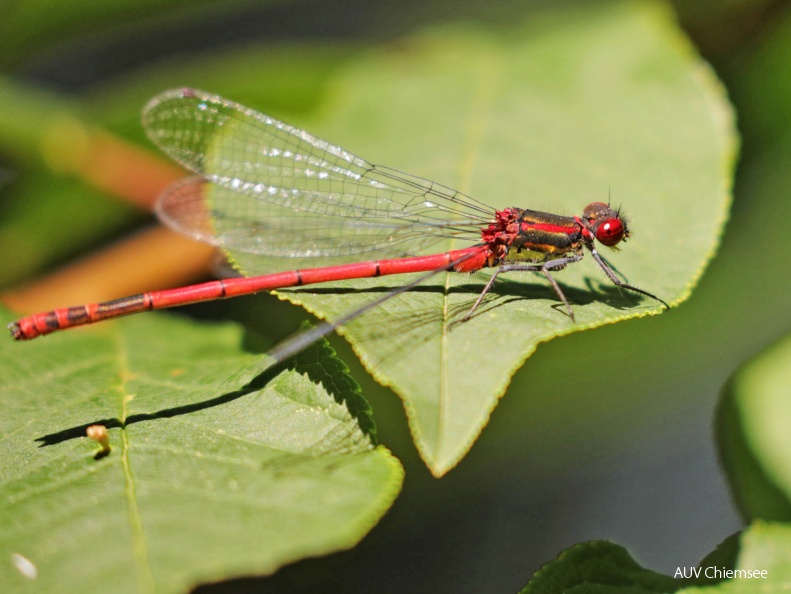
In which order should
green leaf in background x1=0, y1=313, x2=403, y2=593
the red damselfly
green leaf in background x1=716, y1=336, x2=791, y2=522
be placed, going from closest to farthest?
green leaf in background x1=0, y1=313, x2=403, y2=593
green leaf in background x1=716, y1=336, x2=791, y2=522
the red damselfly

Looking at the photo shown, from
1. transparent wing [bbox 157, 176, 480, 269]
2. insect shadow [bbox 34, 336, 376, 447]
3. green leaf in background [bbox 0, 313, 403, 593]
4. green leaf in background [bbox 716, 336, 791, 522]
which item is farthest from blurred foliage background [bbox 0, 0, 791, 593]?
insect shadow [bbox 34, 336, 376, 447]

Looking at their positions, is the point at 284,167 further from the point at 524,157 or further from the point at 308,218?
the point at 524,157

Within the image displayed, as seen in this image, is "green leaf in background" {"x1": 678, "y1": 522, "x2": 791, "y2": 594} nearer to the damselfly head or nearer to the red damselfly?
the red damselfly

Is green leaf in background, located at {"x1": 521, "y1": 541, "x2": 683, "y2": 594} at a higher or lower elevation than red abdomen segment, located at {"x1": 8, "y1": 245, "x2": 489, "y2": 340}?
lower

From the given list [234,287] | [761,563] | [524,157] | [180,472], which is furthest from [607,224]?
[180,472]

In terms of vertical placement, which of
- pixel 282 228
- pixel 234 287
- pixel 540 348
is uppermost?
pixel 282 228

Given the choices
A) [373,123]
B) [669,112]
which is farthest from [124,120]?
[669,112]

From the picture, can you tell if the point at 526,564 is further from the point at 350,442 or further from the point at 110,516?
the point at 110,516

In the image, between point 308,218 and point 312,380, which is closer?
point 312,380

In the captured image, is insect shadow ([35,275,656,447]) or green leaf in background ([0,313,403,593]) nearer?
green leaf in background ([0,313,403,593])
